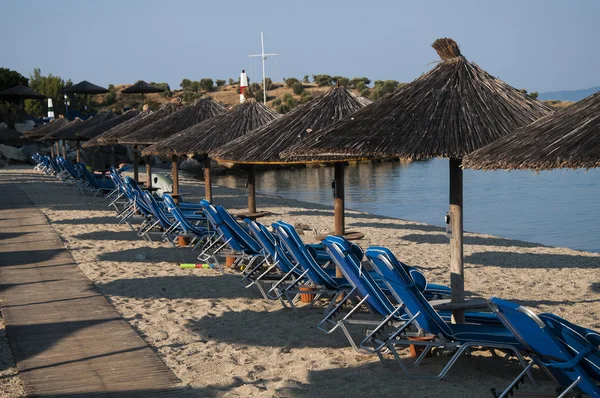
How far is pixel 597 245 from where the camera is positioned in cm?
1638

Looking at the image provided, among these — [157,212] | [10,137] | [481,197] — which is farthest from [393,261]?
[10,137]

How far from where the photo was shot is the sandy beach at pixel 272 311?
4621mm

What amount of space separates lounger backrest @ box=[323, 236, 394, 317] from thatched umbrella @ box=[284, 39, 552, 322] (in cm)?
57

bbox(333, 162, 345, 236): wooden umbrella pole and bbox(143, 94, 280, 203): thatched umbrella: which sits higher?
bbox(143, 94, 280, 203): thatched umbrella

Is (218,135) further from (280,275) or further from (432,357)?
(432,357)

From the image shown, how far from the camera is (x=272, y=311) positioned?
6562 millimetres

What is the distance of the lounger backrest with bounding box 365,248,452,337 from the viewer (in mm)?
4551

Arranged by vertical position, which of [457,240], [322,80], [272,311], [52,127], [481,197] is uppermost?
[322,80]

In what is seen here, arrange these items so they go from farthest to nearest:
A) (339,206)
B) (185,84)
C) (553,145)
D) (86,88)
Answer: (185,84) → (86,88) → (339,206) → (553,145)

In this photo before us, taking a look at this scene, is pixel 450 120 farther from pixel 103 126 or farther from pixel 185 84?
pixel 185 84

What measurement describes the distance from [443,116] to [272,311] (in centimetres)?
224

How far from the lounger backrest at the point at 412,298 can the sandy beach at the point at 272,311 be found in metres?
0.32

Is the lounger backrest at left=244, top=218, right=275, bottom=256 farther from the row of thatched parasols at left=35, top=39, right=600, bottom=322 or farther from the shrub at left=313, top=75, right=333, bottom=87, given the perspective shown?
the shrub at left=313, top=75, right=333, bottom=87

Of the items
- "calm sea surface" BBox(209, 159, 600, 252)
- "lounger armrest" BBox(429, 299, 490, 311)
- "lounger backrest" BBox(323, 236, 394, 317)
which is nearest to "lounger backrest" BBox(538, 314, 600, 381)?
"lounger armrest" BBox(429, 299, 490, 311)
